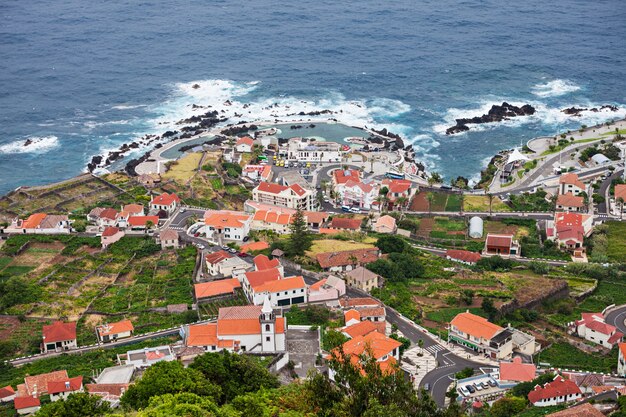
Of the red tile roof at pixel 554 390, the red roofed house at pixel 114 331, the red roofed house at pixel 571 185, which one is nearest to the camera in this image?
the red tile roof at pixel 554 390

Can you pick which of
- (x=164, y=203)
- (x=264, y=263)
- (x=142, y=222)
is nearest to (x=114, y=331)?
(x=264, y=263)

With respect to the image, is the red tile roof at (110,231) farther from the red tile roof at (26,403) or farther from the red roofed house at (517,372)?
the red roofed house at (517,372)

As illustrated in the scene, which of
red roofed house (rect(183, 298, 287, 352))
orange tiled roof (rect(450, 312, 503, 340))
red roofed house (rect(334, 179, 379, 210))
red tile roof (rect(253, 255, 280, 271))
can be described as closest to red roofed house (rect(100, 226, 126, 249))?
red tile roof (rect(253, 255, 280, 271))

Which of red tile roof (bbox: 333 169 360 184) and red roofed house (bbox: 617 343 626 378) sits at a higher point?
red tile roof (bbox: 333 169 360 184)

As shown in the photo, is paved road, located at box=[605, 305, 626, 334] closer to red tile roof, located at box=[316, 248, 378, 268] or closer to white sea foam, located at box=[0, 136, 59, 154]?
red tile roof, located at box=[316, 248, 378, 268]

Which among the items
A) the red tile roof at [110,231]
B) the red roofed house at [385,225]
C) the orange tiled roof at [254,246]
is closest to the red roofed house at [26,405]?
the orange tiled roof at [254,246]

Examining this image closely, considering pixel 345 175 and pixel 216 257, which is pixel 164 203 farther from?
pixel 345 175
